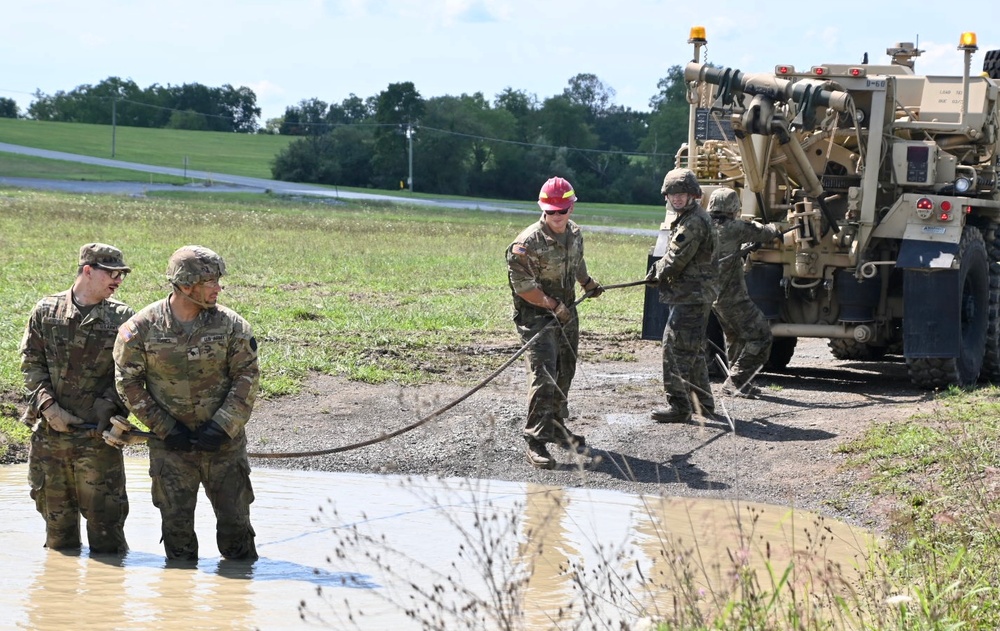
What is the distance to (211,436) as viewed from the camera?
6559 mm

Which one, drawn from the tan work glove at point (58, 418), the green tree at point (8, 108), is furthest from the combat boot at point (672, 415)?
the green tree at point (8, 108)

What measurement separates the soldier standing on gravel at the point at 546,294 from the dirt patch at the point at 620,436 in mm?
281

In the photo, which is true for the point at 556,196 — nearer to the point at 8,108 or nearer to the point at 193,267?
the point at 193,267

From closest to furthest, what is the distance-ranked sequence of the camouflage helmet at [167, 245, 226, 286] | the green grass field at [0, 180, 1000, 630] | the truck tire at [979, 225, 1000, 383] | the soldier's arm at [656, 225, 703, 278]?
the green grass field at [0, 180, 1000, 630]
the camouflage helmet at [167, 245, 226, 286]
the soldier's arm at [656, 225, 703, 278]
the truck tire at [979, 225, 1000, 383]

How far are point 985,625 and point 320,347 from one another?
9300 millimetres

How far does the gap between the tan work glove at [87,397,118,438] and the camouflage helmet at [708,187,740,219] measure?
6317 millimetres

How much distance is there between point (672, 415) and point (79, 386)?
16.4 feet

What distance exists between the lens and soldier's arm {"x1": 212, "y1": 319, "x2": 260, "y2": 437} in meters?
6.60

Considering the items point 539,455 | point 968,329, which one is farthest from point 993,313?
point 539,455

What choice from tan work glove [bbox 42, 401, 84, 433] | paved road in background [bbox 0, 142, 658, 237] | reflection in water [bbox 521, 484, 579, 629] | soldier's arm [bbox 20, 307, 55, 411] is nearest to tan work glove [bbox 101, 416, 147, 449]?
tan work glove [bbox 42, 401, 84, 433]

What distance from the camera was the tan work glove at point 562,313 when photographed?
30.8 ft

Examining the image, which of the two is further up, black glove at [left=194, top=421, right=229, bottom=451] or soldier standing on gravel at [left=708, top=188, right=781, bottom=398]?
soldier standing on gravel at [left=708, top=188, right=781, bottom=398]

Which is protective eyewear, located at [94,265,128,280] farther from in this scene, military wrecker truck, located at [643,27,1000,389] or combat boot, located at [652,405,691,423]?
military wrecker truck, located at [643,27,1000,389]

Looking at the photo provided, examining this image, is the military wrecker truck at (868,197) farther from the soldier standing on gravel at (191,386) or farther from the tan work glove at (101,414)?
the tan work glove at (101,414)
